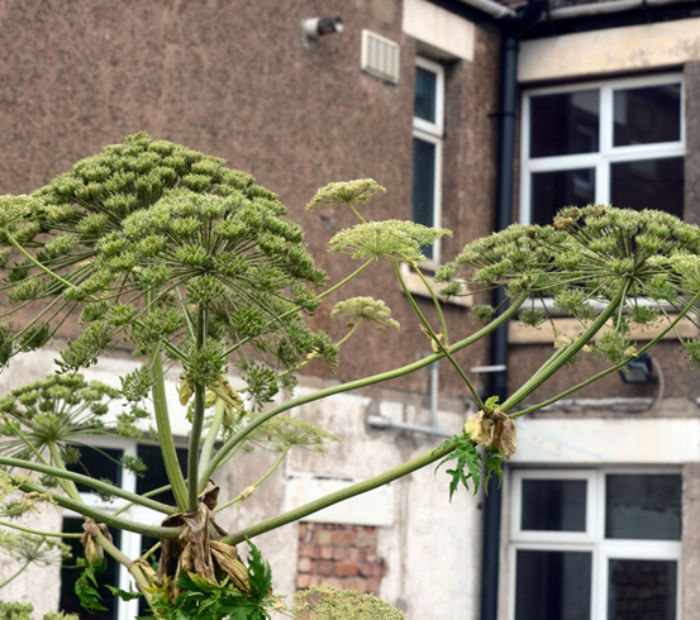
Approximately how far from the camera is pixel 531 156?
11.2 m

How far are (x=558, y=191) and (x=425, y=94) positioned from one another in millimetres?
1219

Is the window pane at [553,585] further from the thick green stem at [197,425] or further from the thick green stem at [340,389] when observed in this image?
the thick green stem at [197,425]

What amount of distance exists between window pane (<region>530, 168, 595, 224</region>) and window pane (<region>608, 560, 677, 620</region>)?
2567 millimetres

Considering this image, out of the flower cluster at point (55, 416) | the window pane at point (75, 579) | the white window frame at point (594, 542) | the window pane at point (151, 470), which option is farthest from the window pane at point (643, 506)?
the flower cluster at point (55, 416)

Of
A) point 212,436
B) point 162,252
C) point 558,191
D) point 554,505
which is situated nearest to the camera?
point 162,252

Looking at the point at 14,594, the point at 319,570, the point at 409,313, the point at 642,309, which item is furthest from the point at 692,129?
the point at 642,309

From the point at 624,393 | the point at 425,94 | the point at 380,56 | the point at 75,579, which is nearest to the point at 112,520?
the point at 75,579

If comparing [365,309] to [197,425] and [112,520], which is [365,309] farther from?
[112,520]

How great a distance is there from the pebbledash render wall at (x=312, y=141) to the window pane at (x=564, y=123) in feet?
1.26

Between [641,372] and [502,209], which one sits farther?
[502,209]

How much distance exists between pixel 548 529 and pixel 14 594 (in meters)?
4.62

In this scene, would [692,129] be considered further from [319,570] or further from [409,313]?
[319,570]

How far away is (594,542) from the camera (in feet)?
34.5

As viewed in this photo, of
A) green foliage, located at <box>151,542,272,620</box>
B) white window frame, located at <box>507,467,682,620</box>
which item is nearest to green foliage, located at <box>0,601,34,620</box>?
green foliage, located at <box>151,542,272,620</box>
